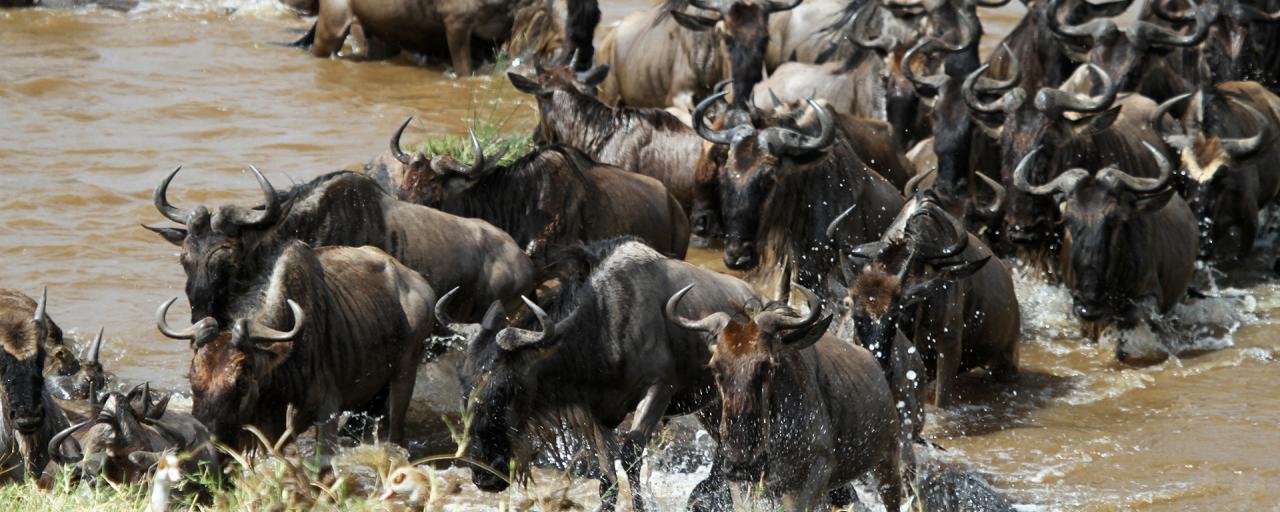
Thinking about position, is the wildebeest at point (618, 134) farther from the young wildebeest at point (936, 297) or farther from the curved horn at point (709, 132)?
the young wildebeest at point (936, 297)

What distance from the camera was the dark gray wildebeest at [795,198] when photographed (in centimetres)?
956

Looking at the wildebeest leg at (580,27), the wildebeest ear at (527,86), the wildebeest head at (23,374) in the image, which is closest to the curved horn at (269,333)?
the wildebeest head at (23,374)

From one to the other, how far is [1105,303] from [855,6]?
505cm

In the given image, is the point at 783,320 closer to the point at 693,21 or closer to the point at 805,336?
the point at 805,336

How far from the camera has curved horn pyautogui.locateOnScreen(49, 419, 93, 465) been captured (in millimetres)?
6957

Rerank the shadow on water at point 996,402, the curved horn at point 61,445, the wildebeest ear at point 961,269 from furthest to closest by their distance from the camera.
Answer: the shadow on water at point 996,402 → the wildebeest ear at point 961,269 → the curved horn at point 61,445

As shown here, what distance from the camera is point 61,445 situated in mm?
7395

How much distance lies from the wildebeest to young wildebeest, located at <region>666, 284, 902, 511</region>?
13.9 feet

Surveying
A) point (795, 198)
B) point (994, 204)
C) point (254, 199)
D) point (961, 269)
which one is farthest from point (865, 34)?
point (961, 269)

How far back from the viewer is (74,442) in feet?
24.6

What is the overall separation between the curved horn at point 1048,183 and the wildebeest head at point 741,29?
3.19m

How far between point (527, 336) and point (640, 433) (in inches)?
29.2

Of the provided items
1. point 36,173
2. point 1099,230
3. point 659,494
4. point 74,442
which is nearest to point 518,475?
point 659,494

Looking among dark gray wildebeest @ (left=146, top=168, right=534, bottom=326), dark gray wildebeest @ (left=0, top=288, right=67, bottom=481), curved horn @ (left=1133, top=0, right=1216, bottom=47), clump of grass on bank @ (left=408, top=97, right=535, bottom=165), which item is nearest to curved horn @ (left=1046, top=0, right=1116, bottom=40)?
curved horn @ (left=1133, top=0, right=1216, bottom=47)
